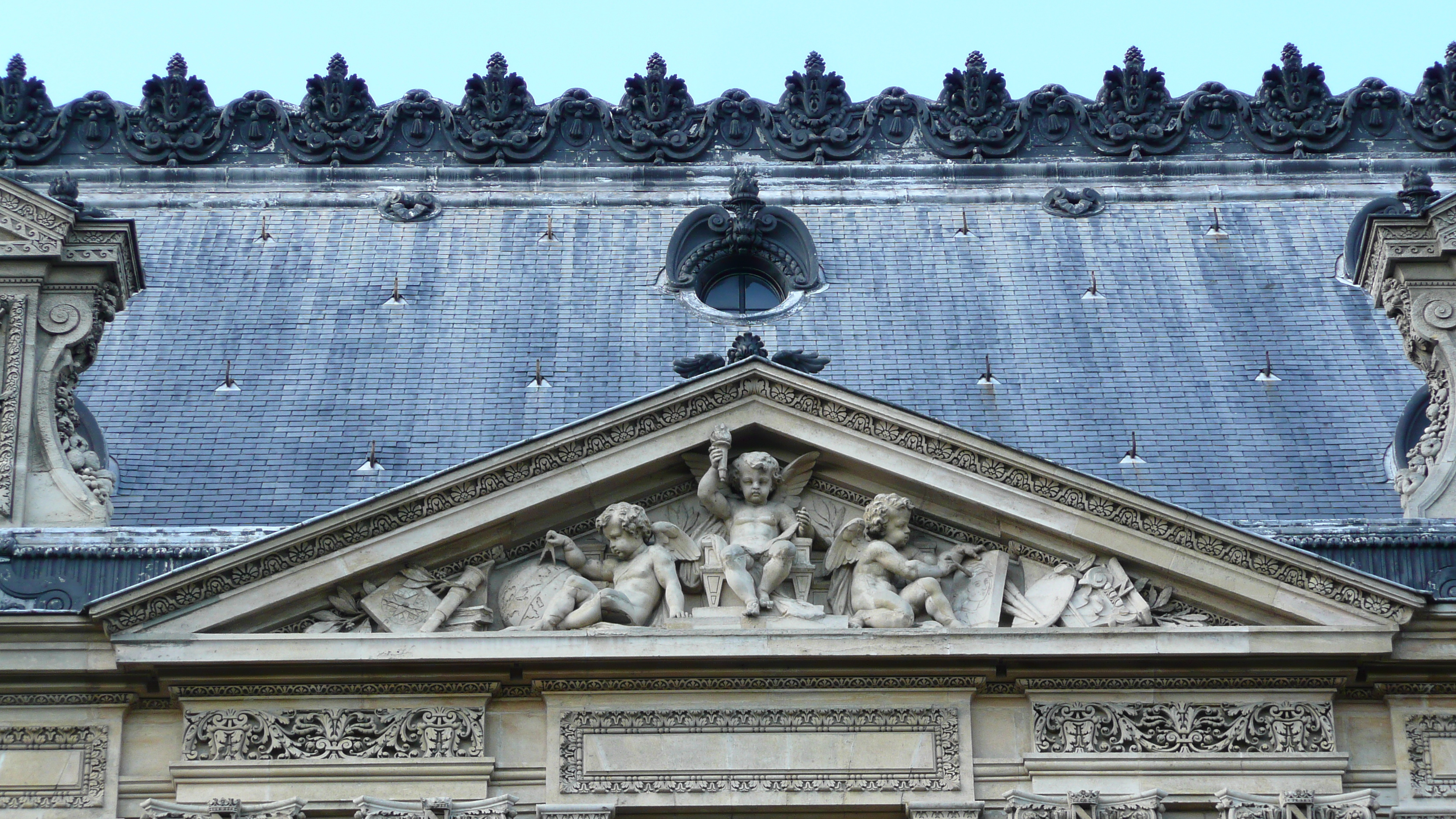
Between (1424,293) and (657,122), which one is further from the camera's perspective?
(657,122)

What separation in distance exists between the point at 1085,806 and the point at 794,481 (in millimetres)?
3583

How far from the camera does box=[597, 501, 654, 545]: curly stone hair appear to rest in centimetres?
2172

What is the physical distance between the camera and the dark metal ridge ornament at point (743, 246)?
92.2 ft

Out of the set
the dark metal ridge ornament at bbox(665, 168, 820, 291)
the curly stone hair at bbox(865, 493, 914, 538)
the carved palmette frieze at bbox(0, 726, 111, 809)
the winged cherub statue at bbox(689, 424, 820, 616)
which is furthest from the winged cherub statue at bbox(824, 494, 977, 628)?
the dark metal ridge ornament at bbox(665, 168, 820, 291)

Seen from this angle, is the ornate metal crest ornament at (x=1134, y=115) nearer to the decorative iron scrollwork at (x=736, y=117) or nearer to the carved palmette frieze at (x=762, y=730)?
the decorative iron scrollwork at (x=736, y=117)

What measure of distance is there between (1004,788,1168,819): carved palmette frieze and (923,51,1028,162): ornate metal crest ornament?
11413mm

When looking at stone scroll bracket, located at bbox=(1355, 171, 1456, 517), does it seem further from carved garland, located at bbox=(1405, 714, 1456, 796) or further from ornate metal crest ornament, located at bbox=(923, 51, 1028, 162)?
ornate metal crest ornament, located at bbox=(923, 51, 1028, 162)

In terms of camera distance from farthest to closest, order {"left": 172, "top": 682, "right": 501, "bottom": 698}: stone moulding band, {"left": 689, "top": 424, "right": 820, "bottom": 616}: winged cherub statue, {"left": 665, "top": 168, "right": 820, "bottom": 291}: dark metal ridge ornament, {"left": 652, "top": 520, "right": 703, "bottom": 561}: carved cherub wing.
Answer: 1. {"left": 665, "top": 168, "right": 820, "bottom": 291}: dark metal ridge ornament
2. {"left": 652, "top": 520, "right": 703, "bottom": 561}: carved cherub wing
3. {"left": 689, "top": 424, "right": 820, "bottom": 616}: winged cherub statue
4. {"left": 172, "top": 682, "right": 501, "bottom": 698}: stone moulding band

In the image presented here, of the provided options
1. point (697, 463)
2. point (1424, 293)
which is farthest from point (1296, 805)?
point (697, 463)

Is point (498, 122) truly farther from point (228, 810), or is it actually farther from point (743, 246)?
point (228, 810)

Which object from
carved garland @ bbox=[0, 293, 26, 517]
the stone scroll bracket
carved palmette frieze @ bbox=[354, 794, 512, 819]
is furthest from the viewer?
the stone scroll bracket

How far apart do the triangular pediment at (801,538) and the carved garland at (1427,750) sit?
40.0 inches

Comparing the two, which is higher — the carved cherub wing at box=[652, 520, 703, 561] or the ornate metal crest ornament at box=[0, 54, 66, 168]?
the ornate metal crest ornament at box=[0, 54, 66, 168]

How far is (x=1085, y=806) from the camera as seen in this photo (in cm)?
2097
